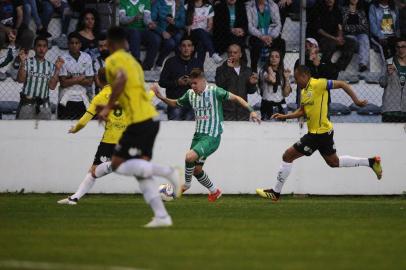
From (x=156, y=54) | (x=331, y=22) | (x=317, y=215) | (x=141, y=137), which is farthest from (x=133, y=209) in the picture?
(x=331, y=22)

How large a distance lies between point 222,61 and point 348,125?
2794 mm

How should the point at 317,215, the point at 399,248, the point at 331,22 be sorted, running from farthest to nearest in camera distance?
the point at 331,22 < the point at 317,215 < the point at 399,248

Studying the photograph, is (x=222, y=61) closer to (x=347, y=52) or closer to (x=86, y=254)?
(x=347, y=52)

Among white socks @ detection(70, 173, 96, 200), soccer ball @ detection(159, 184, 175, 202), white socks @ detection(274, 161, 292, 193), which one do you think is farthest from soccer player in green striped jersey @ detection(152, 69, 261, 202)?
white socks @ detection(70, 173, 96, 200)

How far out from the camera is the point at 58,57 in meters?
20.4

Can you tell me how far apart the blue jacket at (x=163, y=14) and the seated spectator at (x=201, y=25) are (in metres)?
0.13

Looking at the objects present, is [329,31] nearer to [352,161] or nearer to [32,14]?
[352,161]

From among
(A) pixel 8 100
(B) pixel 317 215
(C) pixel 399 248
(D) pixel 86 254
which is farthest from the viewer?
(A) pixel 8 100

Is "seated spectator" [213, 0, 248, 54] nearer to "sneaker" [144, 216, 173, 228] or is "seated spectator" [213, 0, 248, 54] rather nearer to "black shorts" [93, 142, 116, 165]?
"black shorts" [93, 142, 116, 165]

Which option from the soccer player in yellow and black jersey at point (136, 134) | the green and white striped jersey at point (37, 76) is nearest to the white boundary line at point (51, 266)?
the soccer player in yellow and black jersey at point (136, 134)

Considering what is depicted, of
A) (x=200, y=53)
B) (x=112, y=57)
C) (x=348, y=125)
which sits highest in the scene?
(x=112, y=57)

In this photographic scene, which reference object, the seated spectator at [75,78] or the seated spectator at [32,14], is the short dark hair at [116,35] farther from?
the seated spectator at [32,14]

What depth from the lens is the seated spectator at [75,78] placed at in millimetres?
20328

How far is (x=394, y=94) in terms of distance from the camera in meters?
21.3
